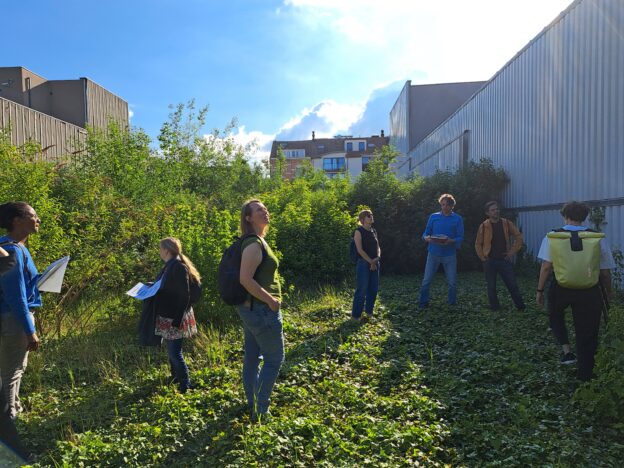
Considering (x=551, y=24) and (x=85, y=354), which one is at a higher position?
(x=551, y=24)

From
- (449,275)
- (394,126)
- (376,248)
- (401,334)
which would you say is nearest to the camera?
(401,334)

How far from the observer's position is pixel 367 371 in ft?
18.3

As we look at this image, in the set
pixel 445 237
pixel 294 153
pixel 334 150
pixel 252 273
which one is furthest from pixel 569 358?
pixel 294 153

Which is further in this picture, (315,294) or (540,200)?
(540,200)

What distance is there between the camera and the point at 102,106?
1047 inches

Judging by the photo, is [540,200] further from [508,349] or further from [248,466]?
[248,466]

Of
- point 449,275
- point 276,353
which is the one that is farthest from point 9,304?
point 449,275

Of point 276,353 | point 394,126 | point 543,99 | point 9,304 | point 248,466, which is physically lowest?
point 248,466

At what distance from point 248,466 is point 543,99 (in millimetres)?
10746

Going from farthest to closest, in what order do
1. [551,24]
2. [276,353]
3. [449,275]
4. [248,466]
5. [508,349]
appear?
1. [551,24]
2. [449,275]
3. [508,349]
4. [276,353]
5. [248,466]

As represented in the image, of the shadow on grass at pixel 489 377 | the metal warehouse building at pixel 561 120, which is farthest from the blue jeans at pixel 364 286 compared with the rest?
the metal warehouse building at pixel 561 120

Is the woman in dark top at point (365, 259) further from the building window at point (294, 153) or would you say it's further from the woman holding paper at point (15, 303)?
the building window at point (294, 153)

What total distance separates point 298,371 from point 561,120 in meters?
8.39

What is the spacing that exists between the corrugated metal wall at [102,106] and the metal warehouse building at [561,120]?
1841 centimetres
